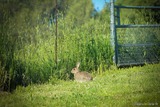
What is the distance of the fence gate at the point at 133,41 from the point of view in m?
9.87

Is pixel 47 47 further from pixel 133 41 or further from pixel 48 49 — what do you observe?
pixel 133 41

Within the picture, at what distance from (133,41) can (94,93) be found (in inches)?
177

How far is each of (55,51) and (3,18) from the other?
5.02ft

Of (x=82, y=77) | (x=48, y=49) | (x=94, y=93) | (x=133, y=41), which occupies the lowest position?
(x=94, y=93)

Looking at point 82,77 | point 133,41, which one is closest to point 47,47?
point 82,77

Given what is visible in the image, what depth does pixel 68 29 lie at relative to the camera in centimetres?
895

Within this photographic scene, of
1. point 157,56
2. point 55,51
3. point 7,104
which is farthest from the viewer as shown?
point 157,56

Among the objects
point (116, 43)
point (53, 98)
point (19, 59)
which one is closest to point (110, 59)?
point (116, 43)

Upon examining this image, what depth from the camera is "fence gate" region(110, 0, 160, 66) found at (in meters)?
9.87

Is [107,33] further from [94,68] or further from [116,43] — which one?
[94,68]

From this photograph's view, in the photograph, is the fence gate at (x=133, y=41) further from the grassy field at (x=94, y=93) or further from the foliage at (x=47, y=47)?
the grassy field at (x=94, y=93)

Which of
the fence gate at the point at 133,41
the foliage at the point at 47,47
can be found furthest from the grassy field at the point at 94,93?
the fence gate at the point at 133,41

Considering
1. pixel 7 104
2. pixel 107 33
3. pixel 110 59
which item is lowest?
pixel 7 104

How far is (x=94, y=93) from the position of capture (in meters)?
6.24
